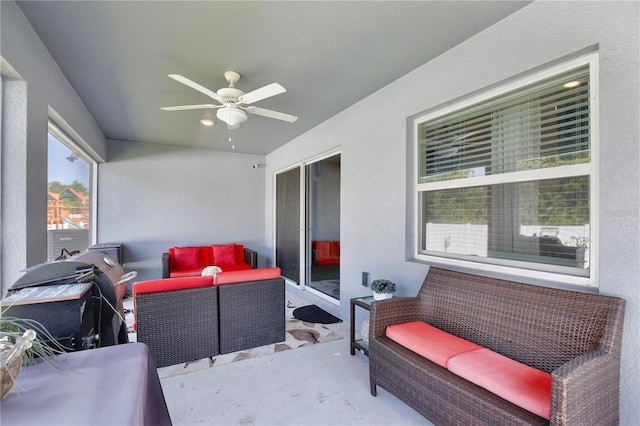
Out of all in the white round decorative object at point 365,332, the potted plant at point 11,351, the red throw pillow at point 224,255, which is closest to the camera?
the potted plant at point 11,351

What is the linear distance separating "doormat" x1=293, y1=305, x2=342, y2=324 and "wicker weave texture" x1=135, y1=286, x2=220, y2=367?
4.14 ft

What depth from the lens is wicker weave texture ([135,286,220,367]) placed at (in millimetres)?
2416

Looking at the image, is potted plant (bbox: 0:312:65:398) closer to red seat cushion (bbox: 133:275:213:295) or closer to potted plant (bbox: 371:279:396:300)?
red seat cushion (bbox: 133:275:213:295)

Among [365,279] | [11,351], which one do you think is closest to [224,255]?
[365,279]

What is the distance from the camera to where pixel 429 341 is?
74.5 inches

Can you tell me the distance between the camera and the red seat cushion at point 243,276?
2.72 meters

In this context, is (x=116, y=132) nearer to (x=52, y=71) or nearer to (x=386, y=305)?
(x=52, y=71)

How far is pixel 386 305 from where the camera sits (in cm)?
216

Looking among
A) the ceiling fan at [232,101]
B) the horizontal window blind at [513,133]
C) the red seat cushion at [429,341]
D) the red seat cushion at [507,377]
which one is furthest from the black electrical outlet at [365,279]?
the ceiling fan at [232,101]

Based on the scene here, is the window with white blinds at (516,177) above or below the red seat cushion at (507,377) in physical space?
above

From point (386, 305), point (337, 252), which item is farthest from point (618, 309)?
point (337, 252)

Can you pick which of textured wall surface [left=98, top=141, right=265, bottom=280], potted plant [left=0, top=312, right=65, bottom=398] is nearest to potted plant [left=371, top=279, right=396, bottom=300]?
potted plant [left=0, top=312, right=65, bottom=398]

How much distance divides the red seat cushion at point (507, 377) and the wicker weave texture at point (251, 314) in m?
1.75

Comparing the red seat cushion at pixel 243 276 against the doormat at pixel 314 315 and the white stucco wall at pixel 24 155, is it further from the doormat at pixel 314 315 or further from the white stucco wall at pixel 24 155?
the white stucco wall at pixel 24 155
